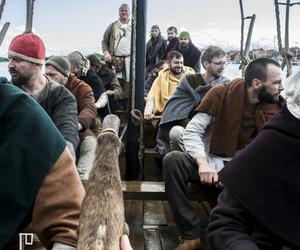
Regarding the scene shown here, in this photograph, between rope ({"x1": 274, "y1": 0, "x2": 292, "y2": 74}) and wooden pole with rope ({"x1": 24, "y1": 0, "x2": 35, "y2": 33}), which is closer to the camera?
rope ({"x1": 274, "y1": 0, "x2": 292, "y2": 74})

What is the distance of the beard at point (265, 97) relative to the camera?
2.86 m

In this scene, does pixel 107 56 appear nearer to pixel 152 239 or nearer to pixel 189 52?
pixel 189 52

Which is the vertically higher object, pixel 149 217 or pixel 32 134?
pixel 32 134

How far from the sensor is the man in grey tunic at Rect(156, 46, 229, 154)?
3672mm

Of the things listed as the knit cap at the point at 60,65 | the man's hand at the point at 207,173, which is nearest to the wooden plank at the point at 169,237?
the man's hand at the point at 207,173

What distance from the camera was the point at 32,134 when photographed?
1.15 metres

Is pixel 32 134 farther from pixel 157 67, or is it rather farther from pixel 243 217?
pixel 157 67

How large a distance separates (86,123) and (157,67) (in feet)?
11.7

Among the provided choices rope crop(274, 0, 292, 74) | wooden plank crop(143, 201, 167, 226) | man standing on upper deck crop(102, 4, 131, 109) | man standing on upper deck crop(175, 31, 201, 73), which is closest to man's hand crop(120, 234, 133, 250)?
wooden plank crop(143, 201, 167, 226)

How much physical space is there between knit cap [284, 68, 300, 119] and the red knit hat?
192 centimetres

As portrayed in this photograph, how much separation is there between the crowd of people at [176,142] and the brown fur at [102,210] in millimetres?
44

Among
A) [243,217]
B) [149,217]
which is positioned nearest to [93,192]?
[243,217]

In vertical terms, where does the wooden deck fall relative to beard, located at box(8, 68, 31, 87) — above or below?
below

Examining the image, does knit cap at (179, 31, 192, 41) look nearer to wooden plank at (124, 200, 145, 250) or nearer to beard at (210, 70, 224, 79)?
beard at (210, 70, 224, 79)
